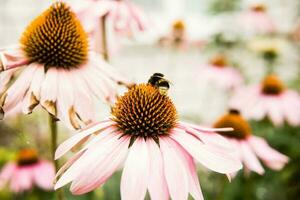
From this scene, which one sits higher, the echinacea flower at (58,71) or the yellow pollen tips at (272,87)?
the echinacea flower at (58,71)

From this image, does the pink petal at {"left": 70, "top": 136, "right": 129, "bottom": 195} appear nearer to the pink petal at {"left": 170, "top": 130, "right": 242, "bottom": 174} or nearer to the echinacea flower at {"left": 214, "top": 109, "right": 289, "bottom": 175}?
the pink petal at {"left": 170, "top": 130, "right": 242, "bottom": 174}

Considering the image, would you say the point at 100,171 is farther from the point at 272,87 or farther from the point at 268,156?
the point at 272,87

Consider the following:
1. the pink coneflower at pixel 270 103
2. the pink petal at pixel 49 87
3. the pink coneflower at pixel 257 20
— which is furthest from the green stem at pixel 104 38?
the pink coneflower at pixel 257 20

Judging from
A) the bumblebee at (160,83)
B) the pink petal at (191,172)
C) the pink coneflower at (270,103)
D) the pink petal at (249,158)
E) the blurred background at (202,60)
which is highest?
the bumblebee at (160,83)

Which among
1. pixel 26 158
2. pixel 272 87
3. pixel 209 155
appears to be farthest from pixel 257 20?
pixel 209 155

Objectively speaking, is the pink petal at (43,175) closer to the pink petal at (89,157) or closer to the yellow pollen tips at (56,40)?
the yellow pollen tips at (56,40)
